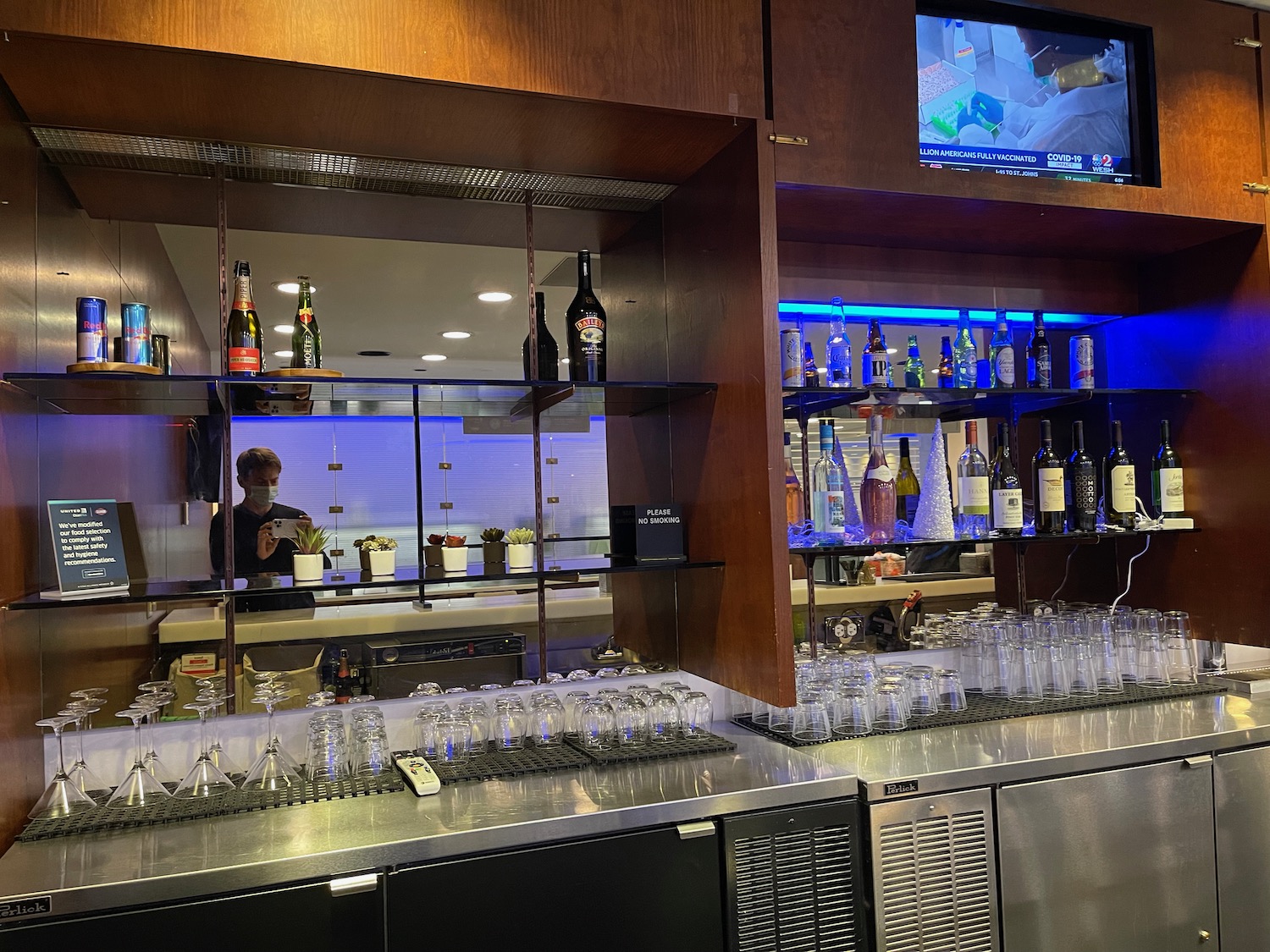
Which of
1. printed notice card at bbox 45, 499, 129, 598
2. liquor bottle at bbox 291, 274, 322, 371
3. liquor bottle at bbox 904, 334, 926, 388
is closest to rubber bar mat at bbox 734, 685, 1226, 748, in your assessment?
liquor bottle at bbox 904, 334, 926, 388

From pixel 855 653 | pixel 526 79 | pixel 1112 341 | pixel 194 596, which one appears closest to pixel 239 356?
pixel 194 596

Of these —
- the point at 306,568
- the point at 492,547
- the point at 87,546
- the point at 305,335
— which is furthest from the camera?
the point at 492,547

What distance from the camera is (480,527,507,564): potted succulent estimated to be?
2.41 meters

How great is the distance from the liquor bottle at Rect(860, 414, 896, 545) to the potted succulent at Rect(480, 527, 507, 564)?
1.06 m

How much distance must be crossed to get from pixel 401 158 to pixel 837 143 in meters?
1.08

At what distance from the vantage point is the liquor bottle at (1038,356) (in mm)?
3000

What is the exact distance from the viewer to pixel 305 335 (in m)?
2.31

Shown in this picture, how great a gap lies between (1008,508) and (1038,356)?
0.58 meters

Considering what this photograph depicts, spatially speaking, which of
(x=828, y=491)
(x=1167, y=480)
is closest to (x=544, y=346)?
(x=828, y=491)

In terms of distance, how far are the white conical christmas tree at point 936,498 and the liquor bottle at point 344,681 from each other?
1.60m

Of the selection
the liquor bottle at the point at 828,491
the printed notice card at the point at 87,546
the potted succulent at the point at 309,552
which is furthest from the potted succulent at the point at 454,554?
the liquor bottle at the point at 828,491

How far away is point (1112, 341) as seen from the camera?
3242mm

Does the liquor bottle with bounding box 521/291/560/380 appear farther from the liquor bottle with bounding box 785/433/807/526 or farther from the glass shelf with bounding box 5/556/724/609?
the liquor bottle with bounding box 785/433/807/526

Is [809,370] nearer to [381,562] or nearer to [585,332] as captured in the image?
[585,332]
